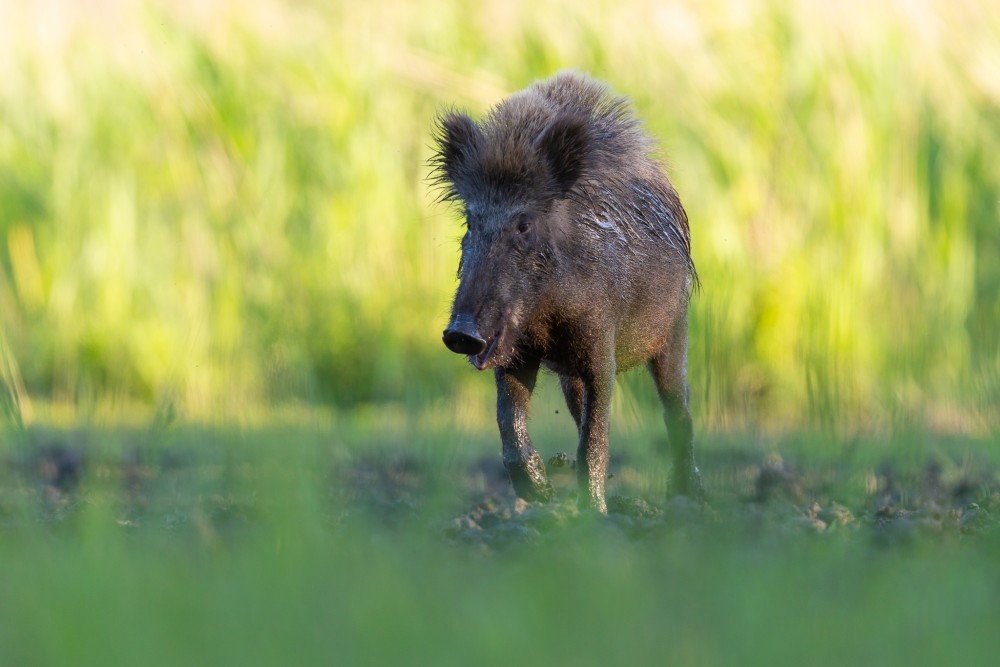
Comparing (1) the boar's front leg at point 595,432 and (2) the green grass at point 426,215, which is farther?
(2) the green grass at point 426,215

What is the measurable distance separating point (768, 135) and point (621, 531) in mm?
5043

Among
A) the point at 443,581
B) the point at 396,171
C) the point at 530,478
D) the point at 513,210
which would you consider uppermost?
the point at 396,171

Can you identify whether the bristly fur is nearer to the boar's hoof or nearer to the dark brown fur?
the dark brown fur

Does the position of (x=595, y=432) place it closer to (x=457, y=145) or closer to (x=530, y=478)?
(x=530, y=478)

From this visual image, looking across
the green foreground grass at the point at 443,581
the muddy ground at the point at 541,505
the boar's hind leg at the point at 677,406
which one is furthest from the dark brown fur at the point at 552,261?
the green foreground grass at the point at 443,581

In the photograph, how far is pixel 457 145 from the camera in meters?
5.04

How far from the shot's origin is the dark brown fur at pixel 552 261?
15.2 feet

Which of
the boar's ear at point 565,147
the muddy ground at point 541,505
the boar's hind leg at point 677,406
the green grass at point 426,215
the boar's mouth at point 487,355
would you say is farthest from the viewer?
the green grass at point 426,215

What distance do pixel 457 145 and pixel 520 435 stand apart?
1.05m

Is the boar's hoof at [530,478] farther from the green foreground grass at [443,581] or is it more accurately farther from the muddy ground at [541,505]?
the green foreground grass at [443,581]

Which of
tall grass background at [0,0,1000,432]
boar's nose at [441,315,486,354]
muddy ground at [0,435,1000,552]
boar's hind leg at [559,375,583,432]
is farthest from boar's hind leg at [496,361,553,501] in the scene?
tall grass background at [0,0,1000,432]

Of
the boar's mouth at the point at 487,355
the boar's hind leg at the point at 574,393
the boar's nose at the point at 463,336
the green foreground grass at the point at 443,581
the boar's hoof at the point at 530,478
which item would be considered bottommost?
the boar's hoof at the point at 530,478

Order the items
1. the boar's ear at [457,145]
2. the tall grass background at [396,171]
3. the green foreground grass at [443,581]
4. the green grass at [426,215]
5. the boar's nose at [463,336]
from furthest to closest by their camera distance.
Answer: the tall grass background at [396,171]
the green grass at [426,215]
the boar's ear at [457,145]
the boar's nose at [463,336]
the green foreground grass at [443,581]

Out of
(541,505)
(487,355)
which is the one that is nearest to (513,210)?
(487,355)
